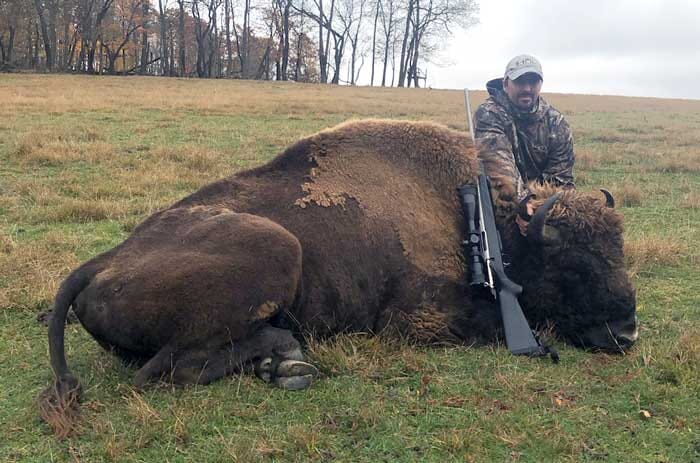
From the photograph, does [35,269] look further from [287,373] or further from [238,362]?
[287,373]

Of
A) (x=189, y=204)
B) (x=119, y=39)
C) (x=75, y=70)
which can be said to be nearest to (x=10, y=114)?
(x=189, y=204)

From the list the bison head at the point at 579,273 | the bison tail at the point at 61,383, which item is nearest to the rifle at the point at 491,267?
the bison head at the point at 579,273

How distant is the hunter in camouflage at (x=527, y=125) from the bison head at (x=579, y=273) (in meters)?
1.21

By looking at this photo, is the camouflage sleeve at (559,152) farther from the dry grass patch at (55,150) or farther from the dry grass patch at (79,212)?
the dry grass patch at (55,150)

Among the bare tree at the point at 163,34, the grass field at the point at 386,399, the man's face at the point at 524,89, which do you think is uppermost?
the bare tree at the point at 163,34

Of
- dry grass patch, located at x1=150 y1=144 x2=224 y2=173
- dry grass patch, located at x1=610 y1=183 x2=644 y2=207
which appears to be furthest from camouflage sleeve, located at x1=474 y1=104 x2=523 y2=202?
dry grass patch, located at x1=150 y1=144 x2=224 y2=173

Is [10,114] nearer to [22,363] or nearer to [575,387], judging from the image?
[22,363]

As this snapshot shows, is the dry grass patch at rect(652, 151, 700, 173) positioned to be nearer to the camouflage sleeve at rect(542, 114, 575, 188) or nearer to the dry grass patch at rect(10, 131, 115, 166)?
the camouflage sleeve at rect(542, 114, 575, 188)

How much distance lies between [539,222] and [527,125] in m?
2.05

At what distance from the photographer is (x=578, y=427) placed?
296cm

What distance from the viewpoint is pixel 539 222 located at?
409cm

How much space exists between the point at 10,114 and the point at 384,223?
1458cm

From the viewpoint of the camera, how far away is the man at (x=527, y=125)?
5582 mm

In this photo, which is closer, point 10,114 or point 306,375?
point 306,375
